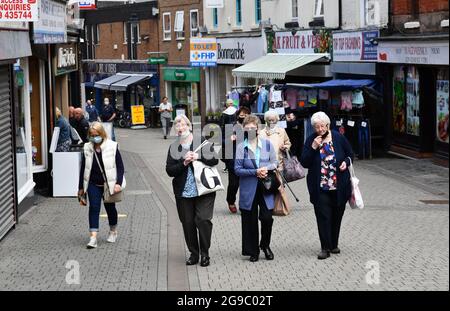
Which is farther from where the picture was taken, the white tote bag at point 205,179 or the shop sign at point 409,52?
the shop sign at point 409,52

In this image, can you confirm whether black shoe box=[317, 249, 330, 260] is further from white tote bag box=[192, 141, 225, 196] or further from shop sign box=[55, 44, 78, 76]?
shop sign box=[55, 44, 78, 76]

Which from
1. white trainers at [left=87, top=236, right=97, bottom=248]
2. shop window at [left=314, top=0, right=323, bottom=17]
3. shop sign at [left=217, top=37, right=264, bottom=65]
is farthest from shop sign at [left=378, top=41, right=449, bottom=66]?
shop sign at [left=217, top=37, right=264, bottom=65]

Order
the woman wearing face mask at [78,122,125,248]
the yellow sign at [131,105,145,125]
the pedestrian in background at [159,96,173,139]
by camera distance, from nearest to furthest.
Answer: the woman wearing face mask at [78,122,125,248]
the pedestrian in background at [159,96,173,139]
the yellow sign at [131,105,145,125]

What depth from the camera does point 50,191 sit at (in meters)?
18.8

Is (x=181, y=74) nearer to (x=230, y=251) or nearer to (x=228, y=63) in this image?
(x=228, y=63)

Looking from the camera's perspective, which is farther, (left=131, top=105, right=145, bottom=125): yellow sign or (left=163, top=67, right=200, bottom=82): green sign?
(left=131, top=105, right=145, bottom=125): yellow sign

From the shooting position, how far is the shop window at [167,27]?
5116 centimetres

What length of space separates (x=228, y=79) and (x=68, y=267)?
107 feet

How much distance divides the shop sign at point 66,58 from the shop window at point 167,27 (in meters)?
24.1

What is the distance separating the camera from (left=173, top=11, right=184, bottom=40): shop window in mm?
49000

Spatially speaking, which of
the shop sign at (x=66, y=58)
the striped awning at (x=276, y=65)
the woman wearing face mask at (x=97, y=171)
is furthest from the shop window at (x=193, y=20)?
the woman wearing face mask at (x=97, y=171)

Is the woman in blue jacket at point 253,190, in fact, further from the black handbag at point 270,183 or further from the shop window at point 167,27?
the shop window at point 167,27

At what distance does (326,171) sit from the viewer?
37.0 feet

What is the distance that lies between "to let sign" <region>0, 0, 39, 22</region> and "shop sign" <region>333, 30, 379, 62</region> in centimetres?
1283
